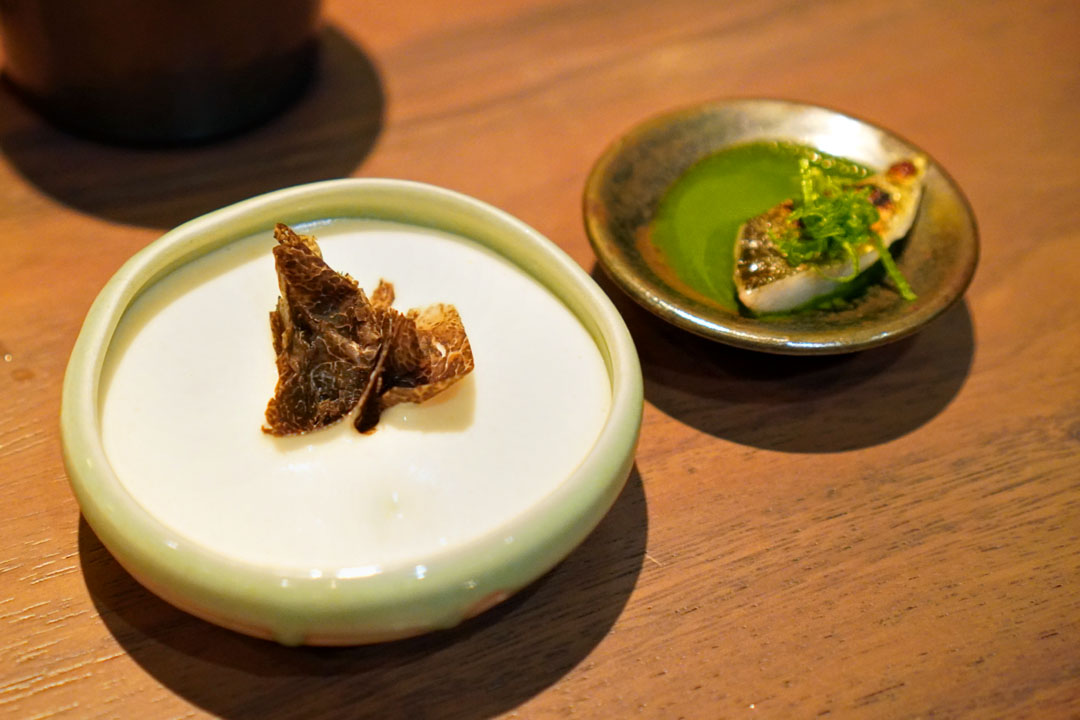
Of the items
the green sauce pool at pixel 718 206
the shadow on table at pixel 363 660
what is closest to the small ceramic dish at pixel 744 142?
the green sauce pool at pixel 718 206

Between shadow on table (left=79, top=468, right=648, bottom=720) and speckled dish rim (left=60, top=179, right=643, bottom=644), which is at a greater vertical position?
speckled dish rim (left=60, top=179, right=643, bottom=644)

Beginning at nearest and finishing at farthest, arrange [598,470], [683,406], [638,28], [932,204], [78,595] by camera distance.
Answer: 1. [598,470]
2. [78,595]
3. [683,406]
4. [932,204]
5. [638,28]

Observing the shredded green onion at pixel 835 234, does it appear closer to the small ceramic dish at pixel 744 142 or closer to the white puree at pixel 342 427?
the small ceramic dish at pixel 744 142

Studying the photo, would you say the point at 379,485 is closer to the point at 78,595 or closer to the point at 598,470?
the point at 598,470

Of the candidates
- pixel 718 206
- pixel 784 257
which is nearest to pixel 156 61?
pixel 718 206

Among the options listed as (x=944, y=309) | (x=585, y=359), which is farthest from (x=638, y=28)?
(x=585, y=359)

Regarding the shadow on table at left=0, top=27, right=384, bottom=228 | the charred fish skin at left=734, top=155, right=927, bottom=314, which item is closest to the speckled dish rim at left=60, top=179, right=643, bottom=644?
the charred fish skin at left=734, top=155, right=927, bottom=314

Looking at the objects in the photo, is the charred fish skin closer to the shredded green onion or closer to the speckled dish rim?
the shredded green onion
